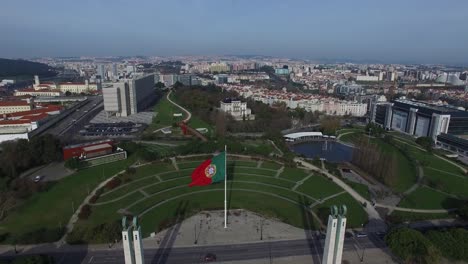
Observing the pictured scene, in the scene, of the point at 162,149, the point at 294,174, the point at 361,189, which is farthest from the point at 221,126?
the point at 361,189

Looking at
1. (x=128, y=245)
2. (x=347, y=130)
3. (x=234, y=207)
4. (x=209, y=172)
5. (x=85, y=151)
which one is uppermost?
(x=209, y=172)

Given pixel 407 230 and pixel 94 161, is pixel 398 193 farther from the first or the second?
pixel 94 161

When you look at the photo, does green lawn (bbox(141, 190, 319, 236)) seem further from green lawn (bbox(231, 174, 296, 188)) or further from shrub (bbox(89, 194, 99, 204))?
shrub (bbox(89, 194, 99, 204))

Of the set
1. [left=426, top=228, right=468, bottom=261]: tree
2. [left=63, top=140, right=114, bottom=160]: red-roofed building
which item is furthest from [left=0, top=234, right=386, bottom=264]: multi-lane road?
[left=63, top=140, right=114, bottom=160]: red-roofed building

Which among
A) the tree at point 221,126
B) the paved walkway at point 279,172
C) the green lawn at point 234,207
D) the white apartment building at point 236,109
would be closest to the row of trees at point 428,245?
the green lawn at point 234,207

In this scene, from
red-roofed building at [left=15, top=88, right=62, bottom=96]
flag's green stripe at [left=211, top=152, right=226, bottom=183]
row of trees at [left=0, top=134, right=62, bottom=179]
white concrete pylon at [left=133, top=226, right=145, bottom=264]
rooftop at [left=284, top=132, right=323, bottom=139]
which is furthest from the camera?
red-roofed building at [left=15, top=88, right=62, bottom=96]

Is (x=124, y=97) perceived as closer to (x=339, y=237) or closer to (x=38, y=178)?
(x=38, y=178)

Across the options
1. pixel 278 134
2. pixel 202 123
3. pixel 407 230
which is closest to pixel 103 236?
pixel 407 230
